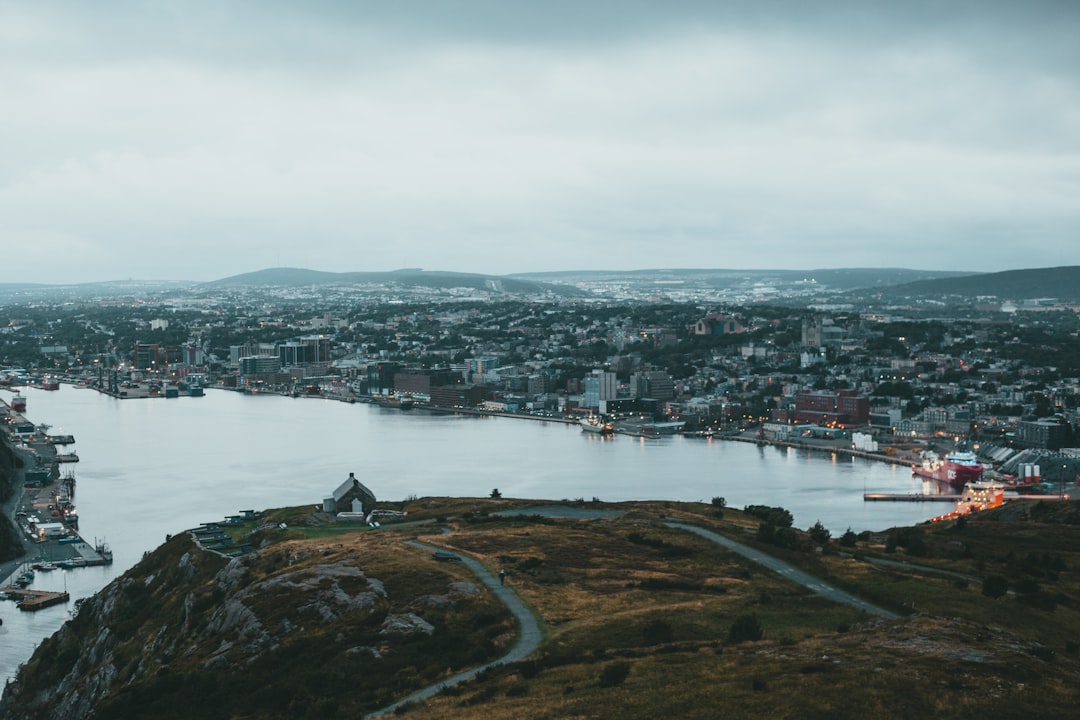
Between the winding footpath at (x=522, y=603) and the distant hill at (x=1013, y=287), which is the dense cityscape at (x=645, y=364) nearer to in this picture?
the distant hill at (x=1013, y=287)

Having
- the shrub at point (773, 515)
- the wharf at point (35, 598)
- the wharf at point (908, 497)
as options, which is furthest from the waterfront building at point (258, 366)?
the shrub at point (773, 515)

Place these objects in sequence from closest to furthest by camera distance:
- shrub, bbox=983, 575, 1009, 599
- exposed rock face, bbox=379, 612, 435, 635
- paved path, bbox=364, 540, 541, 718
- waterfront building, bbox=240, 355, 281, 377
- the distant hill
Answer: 1. paved path, bbox=364, 540, 541, 718
2. exposed rock face, bbox=379, 612, 435, 635
3. shrub, bbox=983, 575, 1009, 599
4. waterfront building, bbox=240, 355, 281, 377
5. the distant hill

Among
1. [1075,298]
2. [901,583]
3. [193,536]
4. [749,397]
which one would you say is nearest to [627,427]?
[749,397]

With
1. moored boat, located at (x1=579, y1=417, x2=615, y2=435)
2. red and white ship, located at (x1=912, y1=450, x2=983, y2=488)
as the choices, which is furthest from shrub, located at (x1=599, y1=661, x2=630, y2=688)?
moored boat, located at (x1=579, y1=417, x2=615, y2=435)

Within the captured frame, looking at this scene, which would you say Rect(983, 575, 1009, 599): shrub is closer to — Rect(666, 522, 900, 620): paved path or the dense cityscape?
Rect(666, 522, 900, 620): paved path

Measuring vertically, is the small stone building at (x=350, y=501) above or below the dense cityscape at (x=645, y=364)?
above
